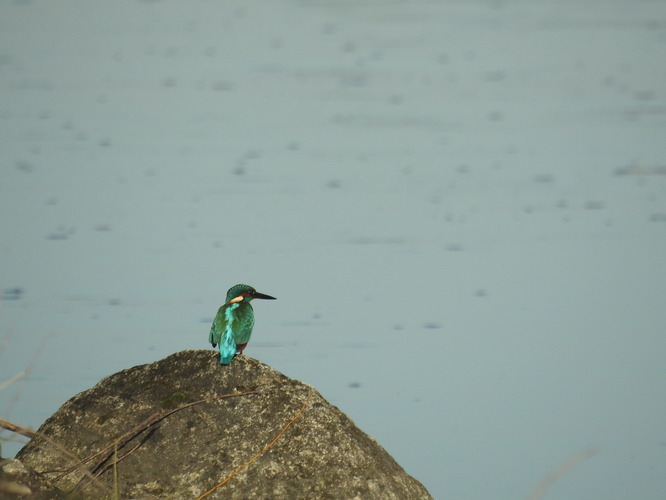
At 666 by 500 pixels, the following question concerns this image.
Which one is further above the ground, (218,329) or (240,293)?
(218,329)

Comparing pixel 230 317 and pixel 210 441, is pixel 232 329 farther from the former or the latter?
pixel 210 441

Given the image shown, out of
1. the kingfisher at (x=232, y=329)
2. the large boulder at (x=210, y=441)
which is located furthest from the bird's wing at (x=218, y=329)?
the large boulder at (x=210, y=441)

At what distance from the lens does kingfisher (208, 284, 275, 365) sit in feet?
12.8

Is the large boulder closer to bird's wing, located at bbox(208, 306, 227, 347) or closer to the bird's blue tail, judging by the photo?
the bird's blue tail

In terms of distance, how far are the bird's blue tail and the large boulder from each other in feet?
0.09

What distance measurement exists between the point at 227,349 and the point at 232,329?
0.25m

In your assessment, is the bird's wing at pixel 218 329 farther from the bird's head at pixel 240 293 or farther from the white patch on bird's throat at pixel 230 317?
the bird's head at pixel 240 293

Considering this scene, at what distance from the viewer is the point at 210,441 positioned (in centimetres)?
351

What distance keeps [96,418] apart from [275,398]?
64 centimetres

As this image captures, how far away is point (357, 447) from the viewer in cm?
358

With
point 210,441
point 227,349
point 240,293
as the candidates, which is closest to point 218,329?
point 227,349

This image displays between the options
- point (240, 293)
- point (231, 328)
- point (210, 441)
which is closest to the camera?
point (210, 441)

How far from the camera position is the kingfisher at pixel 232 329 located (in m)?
3.89

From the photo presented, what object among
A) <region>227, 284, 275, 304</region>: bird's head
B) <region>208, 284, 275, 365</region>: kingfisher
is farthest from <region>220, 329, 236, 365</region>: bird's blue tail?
<region>227, 284, 275, 304</region>: bird's head
